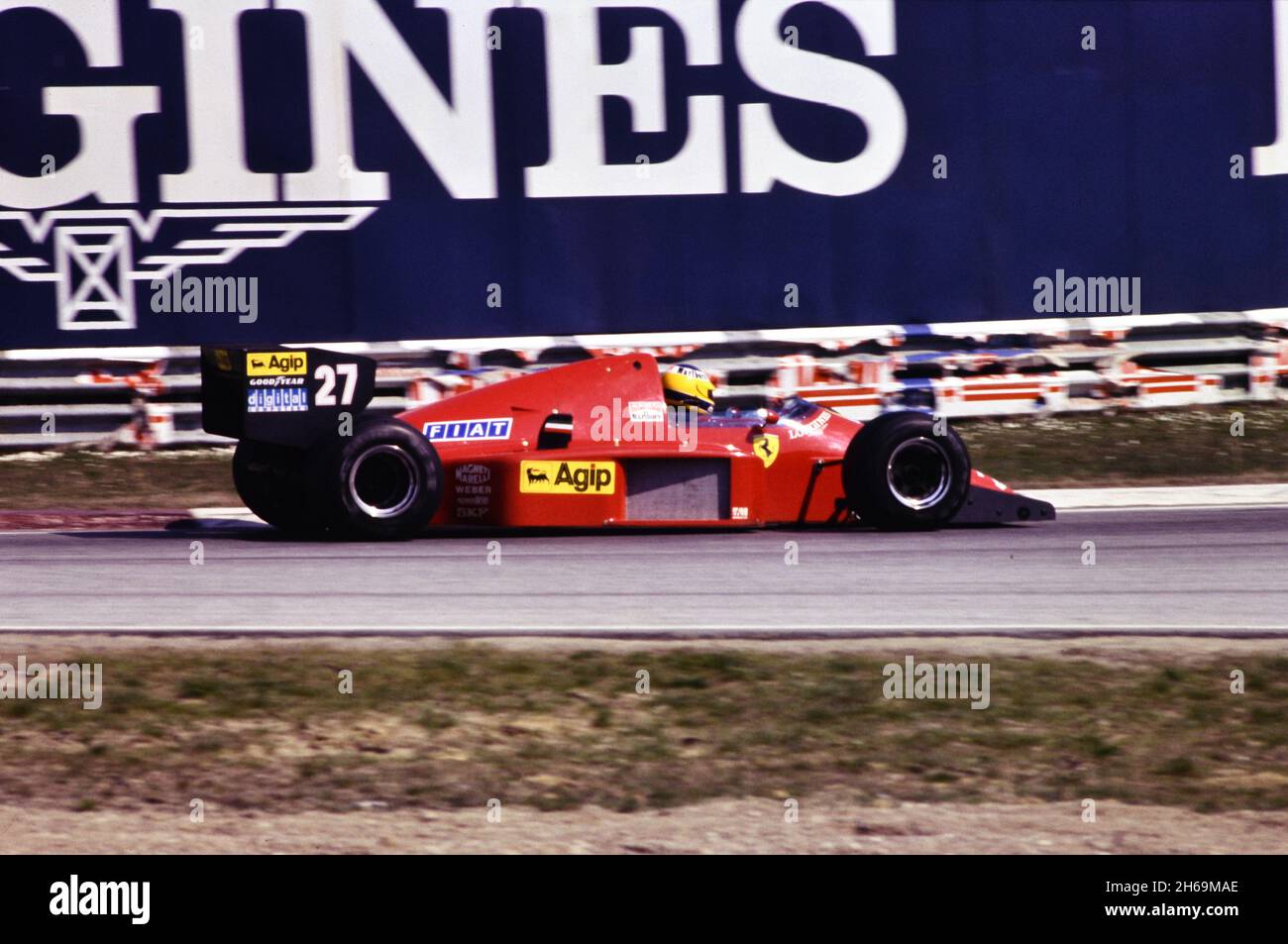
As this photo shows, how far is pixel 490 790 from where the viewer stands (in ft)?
17.2

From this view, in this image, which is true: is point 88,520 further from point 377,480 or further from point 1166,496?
point 1166,496

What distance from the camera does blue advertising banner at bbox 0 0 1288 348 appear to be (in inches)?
563

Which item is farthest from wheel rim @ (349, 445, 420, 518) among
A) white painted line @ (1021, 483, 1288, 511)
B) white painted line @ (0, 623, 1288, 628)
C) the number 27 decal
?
white painted line @ (1021, 483, 1288, 511)

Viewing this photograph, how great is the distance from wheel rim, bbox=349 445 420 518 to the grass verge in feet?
9.23

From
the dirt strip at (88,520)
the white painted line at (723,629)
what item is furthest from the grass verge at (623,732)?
the dirt strip at (88,520)

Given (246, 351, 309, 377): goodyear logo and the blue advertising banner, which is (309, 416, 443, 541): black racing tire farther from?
the blue advertising banner

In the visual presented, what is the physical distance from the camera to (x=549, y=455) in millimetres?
9617

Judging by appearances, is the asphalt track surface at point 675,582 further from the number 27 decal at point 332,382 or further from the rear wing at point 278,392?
the number 27 decal at point 332,382

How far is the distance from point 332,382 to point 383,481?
0.65 metres

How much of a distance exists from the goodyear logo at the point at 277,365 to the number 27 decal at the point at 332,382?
94mm

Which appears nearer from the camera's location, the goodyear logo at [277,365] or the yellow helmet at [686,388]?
the goodyear logo at [277,365]

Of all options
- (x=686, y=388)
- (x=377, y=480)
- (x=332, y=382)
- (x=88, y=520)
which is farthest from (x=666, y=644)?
(x=88, y=520)

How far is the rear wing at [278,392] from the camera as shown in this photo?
933 cm

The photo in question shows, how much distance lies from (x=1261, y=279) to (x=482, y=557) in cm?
933
